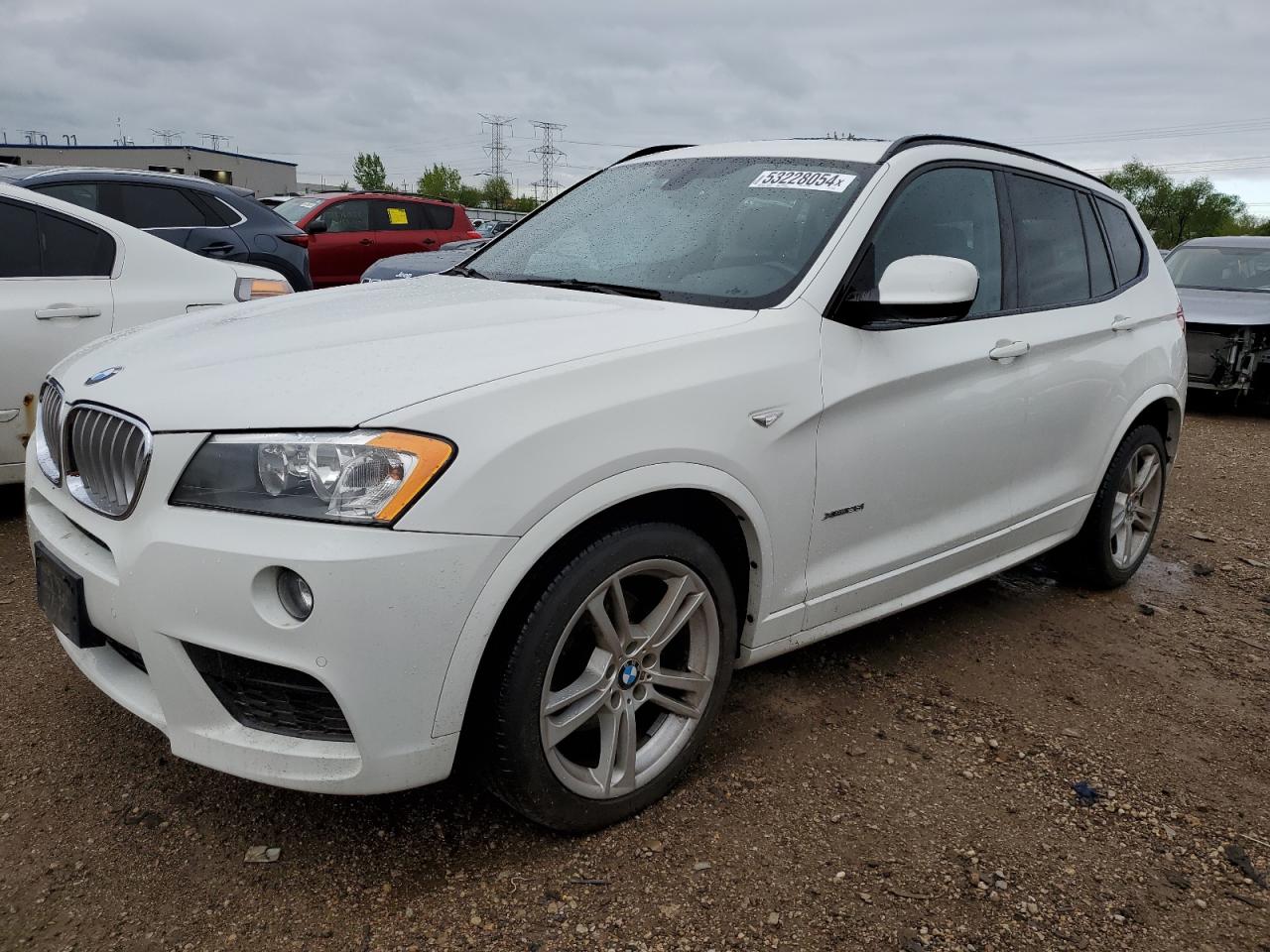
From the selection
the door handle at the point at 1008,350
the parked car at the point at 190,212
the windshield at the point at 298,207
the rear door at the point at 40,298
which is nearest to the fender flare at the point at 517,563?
the door handle at the point at 1008,350

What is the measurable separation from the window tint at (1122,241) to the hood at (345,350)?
2.29m

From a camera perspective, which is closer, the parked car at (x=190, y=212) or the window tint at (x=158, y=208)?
the parked car at (x=190, y=212)

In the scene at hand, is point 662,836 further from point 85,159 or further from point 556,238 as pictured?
point 85,159

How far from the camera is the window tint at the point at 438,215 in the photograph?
15438mm

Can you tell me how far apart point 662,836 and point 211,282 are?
3.87 m

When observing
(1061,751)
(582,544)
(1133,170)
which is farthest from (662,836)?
(1133,170)

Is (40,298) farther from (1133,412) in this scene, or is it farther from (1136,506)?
(1136,506)

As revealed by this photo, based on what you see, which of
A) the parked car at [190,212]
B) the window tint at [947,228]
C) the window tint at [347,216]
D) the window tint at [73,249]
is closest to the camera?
the window tint at [947,228]

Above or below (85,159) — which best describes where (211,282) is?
below

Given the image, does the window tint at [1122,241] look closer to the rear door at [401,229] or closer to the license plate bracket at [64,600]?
the license plate bracket at [64,600]

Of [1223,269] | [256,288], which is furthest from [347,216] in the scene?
[1223,269]

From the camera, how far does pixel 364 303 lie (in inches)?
112

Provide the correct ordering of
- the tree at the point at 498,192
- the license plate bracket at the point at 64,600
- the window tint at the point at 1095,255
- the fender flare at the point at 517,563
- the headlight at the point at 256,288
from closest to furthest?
the fender flare at the point at 517,563, the license plate bracket at the point at 64,600, the window tint at the point at 1095,255, the headlight at the point at 256,288, the tree at the point at 498,192

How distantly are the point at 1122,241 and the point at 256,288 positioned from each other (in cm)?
408
